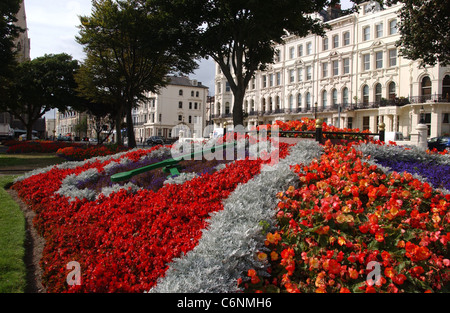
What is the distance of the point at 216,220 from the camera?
397 cm

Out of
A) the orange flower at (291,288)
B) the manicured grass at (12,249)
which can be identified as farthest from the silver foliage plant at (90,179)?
the orange flower at (291,288)

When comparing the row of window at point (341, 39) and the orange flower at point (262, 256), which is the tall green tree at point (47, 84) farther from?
the orange flower at point (262, 256)

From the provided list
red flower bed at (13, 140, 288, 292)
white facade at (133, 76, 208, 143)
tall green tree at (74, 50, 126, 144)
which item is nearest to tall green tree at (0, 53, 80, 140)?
tall green tree at (74, 50, 126, 144)

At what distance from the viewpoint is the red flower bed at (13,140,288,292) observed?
3562 millimetres

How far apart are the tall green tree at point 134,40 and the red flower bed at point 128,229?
12460mm

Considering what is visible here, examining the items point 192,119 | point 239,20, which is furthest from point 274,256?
point 192,119

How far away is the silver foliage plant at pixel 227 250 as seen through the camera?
2933mm

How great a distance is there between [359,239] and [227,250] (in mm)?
1368

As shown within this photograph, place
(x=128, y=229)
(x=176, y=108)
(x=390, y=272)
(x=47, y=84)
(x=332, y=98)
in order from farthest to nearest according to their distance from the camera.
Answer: (x=176, y=108), (x=332, y=98), (x=47, y=84), (x=128, y=229), (x=390, y=272)

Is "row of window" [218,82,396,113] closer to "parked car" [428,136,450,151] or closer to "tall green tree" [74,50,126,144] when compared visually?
"parked car" [428,136,450,151]

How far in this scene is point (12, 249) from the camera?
4762mm

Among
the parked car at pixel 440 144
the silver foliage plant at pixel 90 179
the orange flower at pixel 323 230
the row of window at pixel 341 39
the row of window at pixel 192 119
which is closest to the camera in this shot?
the orange flower at pixel 323 230

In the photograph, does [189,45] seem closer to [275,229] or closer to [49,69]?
[275,229]

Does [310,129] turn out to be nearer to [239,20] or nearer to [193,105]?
[239,20]
